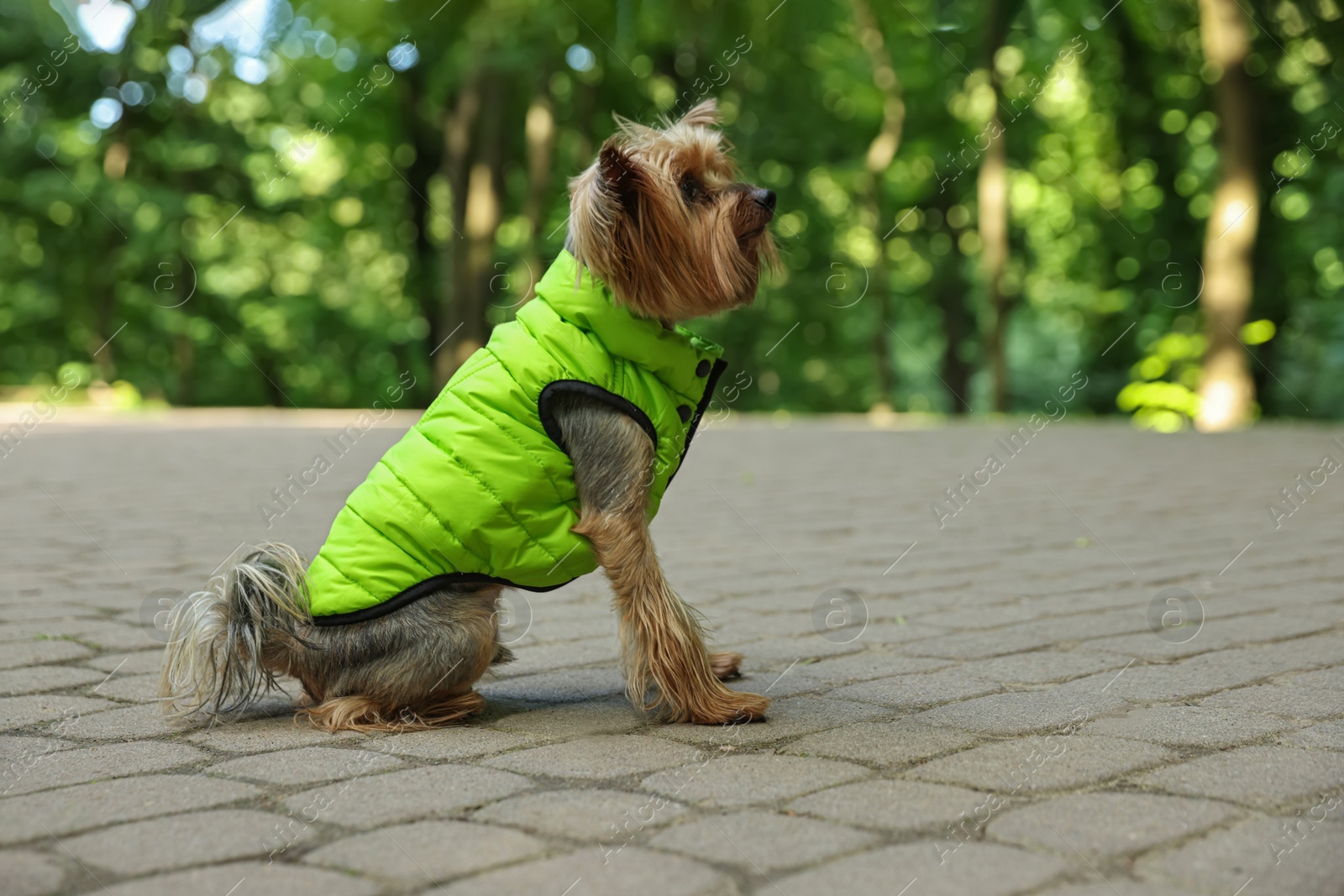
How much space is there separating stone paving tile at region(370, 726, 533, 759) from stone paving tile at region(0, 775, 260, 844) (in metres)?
0.47

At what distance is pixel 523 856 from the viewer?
100.0 inches

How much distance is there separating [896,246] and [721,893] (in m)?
31.8

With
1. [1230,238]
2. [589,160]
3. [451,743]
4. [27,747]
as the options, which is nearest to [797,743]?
[451,743]

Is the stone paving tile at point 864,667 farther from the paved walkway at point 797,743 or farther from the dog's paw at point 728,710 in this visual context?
the dog's paw at point 728,710

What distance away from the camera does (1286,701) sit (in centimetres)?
376

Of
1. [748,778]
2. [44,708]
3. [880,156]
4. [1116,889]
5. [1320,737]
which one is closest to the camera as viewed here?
[1116,889]

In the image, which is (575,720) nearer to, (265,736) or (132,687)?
(265,736)

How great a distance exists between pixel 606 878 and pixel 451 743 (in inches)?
45.0

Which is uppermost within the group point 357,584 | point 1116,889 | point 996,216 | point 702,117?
point 996,216

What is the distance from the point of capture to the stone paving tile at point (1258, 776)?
289 centimetres

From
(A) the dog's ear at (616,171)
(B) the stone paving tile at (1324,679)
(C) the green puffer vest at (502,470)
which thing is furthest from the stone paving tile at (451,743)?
(B) the stone paving tile at (1324,679)

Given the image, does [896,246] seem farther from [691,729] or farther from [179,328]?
[691,729]

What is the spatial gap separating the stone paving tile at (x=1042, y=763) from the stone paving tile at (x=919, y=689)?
20.1 inches

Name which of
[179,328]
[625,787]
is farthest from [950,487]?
[179,328]
